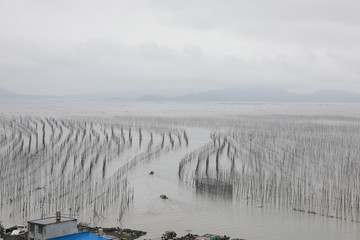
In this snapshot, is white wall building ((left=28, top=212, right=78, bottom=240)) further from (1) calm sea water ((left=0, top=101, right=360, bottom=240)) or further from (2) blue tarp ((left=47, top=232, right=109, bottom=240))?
(1) calm sea water ((left=0, top=101, right=360, bottom=240))

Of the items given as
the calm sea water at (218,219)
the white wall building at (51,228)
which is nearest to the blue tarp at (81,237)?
the white wall building at (51,228)

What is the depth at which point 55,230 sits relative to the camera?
1535cm

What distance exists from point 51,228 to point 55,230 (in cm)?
18

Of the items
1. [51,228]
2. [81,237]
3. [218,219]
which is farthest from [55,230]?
[218,219]

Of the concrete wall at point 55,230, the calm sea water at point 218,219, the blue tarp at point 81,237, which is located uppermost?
the concrete wall at point 55,230

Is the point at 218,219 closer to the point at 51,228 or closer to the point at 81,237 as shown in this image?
the point at 81,237

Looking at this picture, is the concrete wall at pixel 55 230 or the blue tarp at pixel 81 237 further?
the blue tarp at pixel 81 237

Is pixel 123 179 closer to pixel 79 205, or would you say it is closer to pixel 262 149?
pixel 79 205

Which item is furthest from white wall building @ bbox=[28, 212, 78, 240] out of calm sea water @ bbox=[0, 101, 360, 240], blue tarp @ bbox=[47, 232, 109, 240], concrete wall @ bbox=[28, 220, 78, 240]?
calm sea water @ bbox=[0, 101, 360, 240]

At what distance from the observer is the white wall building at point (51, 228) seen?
1513 centimetres

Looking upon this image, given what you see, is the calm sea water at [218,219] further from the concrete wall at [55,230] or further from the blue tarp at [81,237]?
the concrete wall at [55,230]

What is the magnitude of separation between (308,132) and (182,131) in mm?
15300

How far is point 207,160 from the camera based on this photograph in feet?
106

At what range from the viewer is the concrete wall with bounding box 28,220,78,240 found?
15117mm
